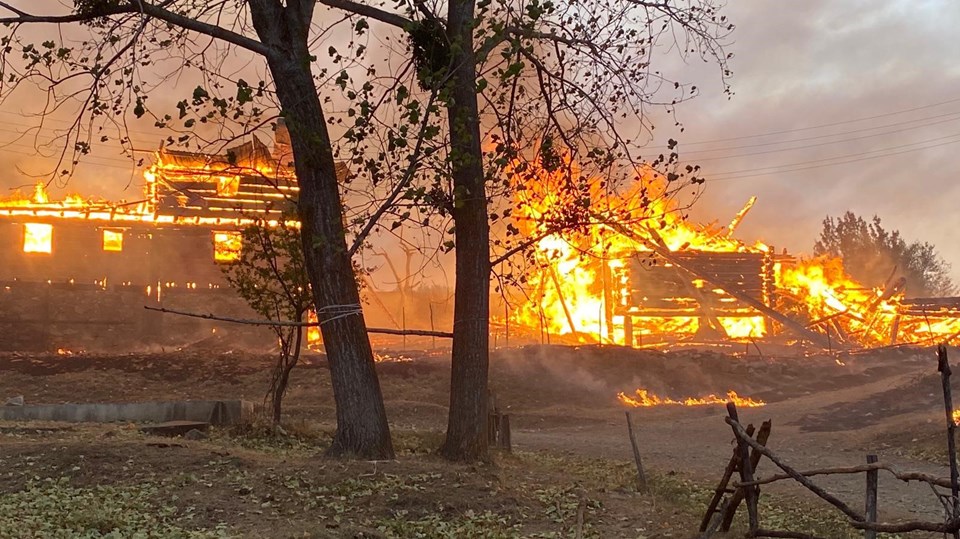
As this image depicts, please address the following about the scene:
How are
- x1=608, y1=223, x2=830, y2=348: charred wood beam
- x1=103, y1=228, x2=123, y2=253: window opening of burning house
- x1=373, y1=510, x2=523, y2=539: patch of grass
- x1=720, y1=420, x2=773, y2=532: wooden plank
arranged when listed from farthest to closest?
x1=608, y1=223, x2=830, y2=348: charred wood beam < x1=103, y1=228, x2=123, y2=253: window opening of burning house < x1=373, y1=510, x2=523, y2=539: patch of grass < x1=720, y1=420, x2=773, y2=532: wooden plank

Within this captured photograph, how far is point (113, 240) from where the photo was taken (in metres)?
36.9

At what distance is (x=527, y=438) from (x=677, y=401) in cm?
1055

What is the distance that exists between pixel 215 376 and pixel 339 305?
17.8 meters

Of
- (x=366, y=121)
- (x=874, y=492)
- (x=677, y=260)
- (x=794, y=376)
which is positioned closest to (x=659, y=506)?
(x=874, y=492)

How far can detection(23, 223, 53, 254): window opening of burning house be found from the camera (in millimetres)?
36219

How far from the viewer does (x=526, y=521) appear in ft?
28.8

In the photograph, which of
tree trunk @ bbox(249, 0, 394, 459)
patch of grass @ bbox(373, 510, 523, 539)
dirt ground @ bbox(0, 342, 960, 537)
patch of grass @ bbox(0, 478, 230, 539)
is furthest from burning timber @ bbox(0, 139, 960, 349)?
patch of grass @ bbox(0, 478, 230, 539)

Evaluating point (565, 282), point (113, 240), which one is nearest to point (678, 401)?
point (565, 282)

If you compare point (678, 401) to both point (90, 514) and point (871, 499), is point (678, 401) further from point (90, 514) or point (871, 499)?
point (90, 514)

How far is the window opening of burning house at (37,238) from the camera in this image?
36219 millimetres

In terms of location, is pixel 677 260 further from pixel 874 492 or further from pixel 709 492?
pixel 874 492

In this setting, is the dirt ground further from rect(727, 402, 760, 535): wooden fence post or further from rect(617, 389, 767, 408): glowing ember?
rect(727, 402, 760, 535): wooden fence post

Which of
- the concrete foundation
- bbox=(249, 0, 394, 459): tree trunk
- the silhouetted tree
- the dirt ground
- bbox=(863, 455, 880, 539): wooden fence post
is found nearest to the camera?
bbox=(863, 455, 880, 539): wooden fence post

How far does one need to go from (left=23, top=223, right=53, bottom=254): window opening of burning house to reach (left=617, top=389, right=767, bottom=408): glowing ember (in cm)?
2611
